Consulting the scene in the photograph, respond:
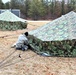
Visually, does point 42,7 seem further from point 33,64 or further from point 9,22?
point 33,64

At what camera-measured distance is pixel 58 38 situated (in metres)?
7.55

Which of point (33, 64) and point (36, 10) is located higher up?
point (36, 10)

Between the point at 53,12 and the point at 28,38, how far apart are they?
35.1 metres

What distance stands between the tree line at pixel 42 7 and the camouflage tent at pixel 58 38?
32.9 m

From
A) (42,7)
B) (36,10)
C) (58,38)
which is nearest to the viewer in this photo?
(58,38)

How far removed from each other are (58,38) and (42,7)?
117 feet

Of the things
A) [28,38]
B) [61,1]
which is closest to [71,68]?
[28,38]

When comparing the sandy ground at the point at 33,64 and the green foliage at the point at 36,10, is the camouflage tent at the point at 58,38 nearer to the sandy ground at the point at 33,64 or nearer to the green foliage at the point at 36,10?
the sandy ground at the point at 33,64

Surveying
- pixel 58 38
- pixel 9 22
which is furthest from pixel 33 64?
pixel 9 22

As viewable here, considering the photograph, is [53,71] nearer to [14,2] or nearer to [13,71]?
[13,71]

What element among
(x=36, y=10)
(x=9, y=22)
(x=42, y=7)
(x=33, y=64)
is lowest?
(x=33, y=64)

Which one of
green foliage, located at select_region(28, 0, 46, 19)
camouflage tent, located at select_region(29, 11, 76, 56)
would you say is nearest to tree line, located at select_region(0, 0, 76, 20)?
green foliage, located at select_region(28, 0, 46, 19)

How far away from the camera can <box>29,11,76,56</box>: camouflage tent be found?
24.3 ft

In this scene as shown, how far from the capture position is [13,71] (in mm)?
5859
